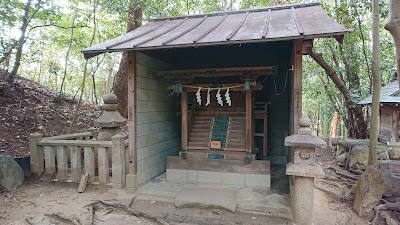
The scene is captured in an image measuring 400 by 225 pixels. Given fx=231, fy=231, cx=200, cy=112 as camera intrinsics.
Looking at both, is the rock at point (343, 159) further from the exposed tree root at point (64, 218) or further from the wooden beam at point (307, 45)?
the exposed tree root at point (64, 218)

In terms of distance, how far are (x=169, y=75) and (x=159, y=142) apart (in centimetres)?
197

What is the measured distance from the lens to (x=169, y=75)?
6133mm

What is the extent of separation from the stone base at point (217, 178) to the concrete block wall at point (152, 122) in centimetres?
68

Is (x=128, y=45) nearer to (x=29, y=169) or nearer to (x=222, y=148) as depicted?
(x=222, y=148)

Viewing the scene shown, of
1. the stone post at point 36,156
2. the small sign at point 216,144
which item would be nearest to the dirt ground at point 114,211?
the stone post at point 36,156

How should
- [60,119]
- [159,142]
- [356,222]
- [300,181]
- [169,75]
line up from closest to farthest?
[300,181] → [356,222] → [169,75] → [159,142] → [60,119]

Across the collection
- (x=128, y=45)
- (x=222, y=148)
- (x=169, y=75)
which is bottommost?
(x=222, y=148)

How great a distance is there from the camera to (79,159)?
598cm

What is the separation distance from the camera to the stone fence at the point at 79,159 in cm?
563

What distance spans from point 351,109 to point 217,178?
8.38 meters

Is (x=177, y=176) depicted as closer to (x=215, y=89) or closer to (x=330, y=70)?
(x=215, y=89)

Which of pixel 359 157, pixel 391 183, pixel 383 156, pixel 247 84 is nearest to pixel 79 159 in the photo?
pixel 247 84

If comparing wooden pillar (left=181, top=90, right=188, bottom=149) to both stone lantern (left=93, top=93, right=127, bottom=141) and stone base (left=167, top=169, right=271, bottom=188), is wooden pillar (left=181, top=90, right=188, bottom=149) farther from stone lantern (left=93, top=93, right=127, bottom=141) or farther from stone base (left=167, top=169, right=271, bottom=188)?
stone lantern (left=93, top=93, right=127, bottom=141)

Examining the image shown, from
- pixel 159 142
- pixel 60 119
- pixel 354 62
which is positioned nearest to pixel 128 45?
pixel 159 142
